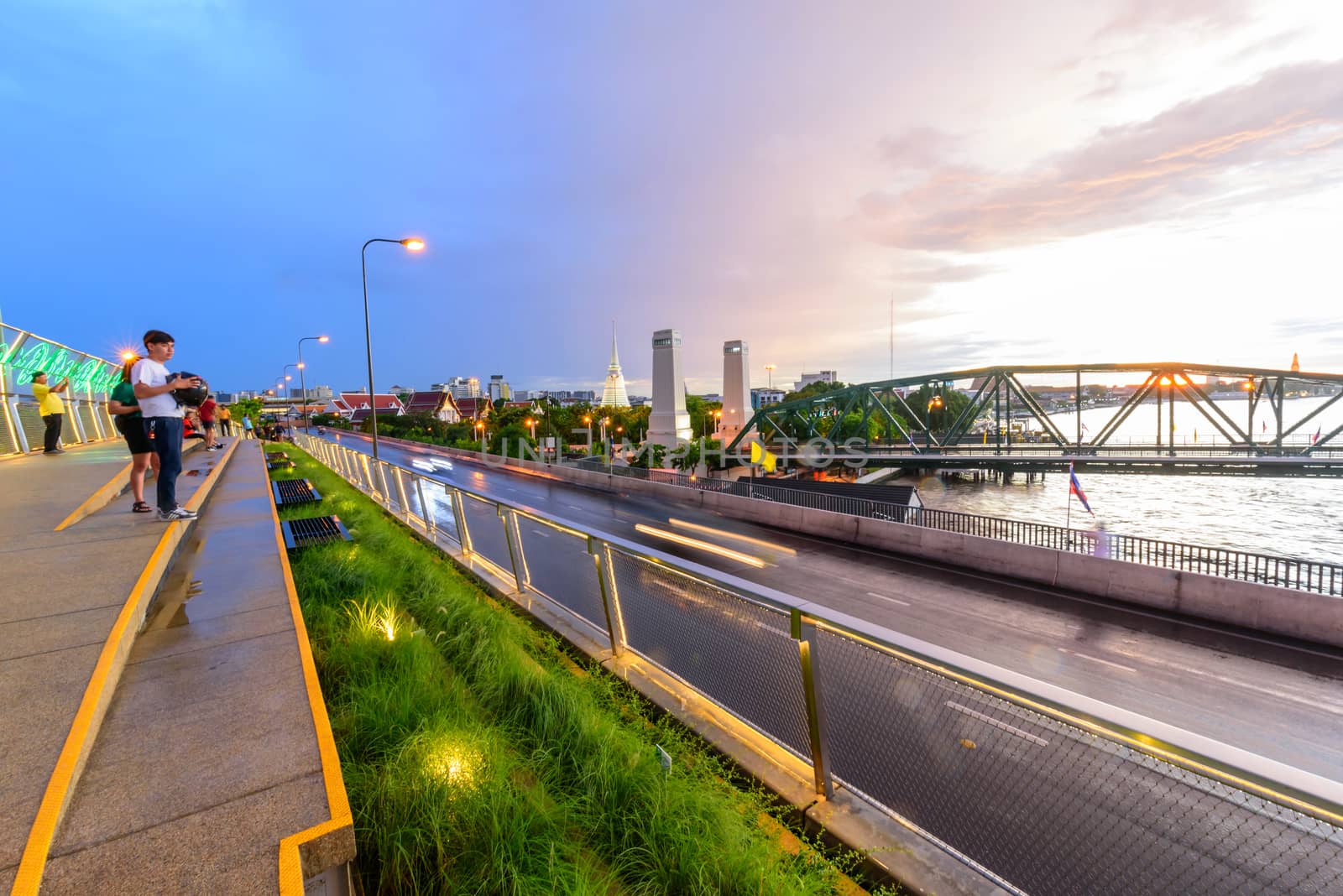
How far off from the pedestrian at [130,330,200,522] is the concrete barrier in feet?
51.5

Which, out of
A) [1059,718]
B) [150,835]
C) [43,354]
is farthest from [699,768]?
[43,354]

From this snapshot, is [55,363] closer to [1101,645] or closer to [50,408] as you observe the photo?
[50,408]

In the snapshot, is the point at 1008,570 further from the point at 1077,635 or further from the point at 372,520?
the point at 372,520

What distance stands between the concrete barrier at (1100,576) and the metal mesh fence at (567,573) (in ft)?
29.6

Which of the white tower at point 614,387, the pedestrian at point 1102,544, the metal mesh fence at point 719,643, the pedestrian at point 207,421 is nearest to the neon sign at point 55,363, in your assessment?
the pedestrian at point 207,421

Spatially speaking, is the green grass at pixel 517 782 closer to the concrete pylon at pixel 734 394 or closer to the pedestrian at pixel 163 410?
the pedestrian at pixel 163 410

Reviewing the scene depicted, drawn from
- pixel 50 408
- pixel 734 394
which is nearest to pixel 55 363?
pixel 50 408

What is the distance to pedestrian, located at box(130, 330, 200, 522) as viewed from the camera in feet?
18.9

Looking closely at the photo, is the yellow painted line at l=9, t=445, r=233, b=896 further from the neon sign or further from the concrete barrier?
the concrete barrier

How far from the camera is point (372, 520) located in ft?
33.8

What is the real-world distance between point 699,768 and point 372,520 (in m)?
8.85

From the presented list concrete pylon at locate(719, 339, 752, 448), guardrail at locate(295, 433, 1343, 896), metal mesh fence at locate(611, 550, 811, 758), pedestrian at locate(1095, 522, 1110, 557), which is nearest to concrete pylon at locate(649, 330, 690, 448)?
concrete pylon at locate(719, 339, 752, 448)

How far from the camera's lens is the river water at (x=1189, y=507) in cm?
3888

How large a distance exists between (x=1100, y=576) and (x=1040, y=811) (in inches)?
387
